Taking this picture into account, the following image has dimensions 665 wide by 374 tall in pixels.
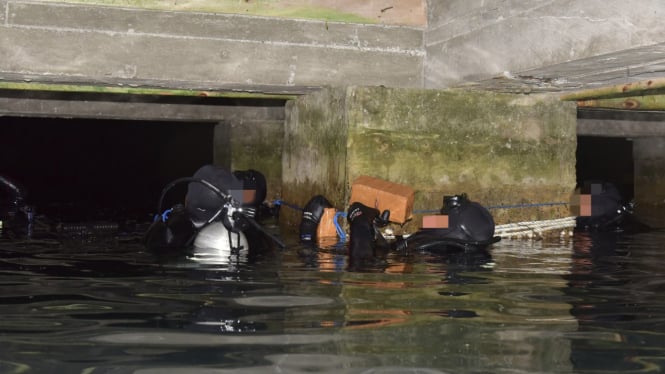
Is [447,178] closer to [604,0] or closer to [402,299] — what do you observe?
[604,0]

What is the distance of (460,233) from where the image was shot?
6633 mm

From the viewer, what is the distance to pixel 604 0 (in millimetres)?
5066

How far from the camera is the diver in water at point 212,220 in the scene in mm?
6289

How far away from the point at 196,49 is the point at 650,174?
1141 cm

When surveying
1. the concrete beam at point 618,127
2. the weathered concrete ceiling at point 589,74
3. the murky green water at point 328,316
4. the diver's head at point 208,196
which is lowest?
the murky green water at point 328,316

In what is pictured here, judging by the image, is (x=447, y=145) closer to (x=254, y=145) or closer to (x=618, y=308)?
(x=618, y=308)

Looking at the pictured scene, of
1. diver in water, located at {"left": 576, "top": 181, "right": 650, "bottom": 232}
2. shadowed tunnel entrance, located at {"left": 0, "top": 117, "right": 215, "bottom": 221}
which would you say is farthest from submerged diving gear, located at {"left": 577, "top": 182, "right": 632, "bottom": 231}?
shadowed tunnel entrance, located at {"left": 0, "top": 117, "right": 215, "bottom": 221}

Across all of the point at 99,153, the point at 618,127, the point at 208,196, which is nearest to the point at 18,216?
the point at 208,196

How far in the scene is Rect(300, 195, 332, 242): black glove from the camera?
24.1 ft

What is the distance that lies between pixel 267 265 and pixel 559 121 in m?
3.82

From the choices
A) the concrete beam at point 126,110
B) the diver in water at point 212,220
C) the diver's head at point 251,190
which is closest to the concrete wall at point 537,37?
the diver's head at point 251,190

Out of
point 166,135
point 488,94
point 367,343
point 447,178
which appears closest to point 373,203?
point 447,178

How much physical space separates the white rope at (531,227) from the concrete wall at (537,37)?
1563 millimetres

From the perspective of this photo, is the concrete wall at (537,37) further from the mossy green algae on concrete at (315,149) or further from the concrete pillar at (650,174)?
the concrete pillar at (650,174)
